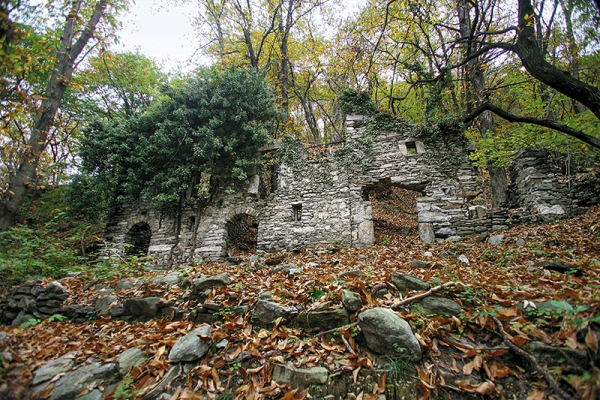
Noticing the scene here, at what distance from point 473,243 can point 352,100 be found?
18.6 ft

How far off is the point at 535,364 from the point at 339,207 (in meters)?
6.57

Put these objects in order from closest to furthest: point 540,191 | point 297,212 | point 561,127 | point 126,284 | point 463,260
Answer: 1. point 126,284
2. point 561,127
3. point 463,260
4. point 540,191
5. point 297,212

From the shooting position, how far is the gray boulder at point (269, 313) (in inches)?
119

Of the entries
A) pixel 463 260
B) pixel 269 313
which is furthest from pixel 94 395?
pixel 463 260

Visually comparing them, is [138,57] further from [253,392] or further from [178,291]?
→ [253,392]

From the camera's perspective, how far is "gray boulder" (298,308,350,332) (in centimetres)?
281

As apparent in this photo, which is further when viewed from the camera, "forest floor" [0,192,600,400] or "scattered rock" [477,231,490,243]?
"scattered rock" [477,231,490,243]

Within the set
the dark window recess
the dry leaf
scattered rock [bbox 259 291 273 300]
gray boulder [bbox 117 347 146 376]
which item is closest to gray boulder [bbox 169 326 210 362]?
gray boulder [bbox 117 347 146 376]

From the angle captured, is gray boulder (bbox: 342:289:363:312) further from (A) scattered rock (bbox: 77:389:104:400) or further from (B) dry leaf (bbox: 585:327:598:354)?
(A) scattered rock (bbox: 77:389:104:400)

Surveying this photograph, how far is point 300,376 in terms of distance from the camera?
2.29 meters

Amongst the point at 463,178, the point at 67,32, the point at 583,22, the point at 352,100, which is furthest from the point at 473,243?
the point at 67,32

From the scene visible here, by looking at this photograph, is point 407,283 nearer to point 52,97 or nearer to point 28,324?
point 28,324

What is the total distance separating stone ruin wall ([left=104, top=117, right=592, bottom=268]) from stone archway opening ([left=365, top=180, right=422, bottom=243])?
1.86 ft

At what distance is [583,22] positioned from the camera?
4.30 meters
